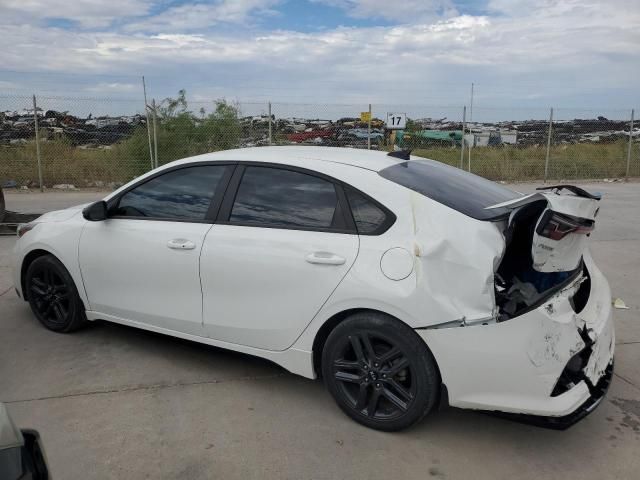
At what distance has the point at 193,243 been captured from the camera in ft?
12.0

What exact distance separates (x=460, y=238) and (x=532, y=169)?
15.5 meters

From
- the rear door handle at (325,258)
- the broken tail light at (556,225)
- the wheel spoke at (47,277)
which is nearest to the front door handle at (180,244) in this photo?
the rear door handle at (325,258)

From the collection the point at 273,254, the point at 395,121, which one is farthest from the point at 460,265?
the point at 395,121

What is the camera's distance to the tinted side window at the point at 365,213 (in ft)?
10.3

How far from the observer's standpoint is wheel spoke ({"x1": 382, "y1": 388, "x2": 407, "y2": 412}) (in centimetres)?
307

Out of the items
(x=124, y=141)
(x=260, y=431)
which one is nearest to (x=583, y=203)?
(x=260, y=431)

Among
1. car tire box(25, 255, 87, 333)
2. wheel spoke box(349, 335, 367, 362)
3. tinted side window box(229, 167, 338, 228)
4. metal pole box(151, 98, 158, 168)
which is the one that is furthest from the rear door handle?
metal pole box(151, 98, 158, 168)

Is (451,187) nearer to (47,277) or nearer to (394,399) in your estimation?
(394,399)

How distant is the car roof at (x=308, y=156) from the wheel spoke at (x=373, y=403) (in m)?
1.28

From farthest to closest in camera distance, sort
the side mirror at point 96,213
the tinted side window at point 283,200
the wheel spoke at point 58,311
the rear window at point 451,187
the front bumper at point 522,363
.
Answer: the wheel spoke at point 58,311 < the side mirror at point 96,213 < the tinted side window at point 283,200 < the rear window at point 451,187 < the front bumper at point 522,363

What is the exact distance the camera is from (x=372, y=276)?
3027mm

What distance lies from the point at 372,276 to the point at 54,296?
2778 mm

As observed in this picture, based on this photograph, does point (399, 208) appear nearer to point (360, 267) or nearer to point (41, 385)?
point (360, 267)

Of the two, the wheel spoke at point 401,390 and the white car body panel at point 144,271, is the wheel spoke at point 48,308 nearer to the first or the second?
the white car body panel at point 144,271
